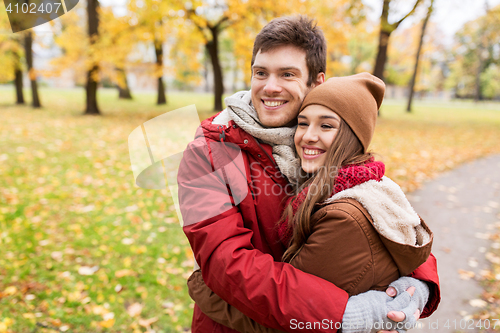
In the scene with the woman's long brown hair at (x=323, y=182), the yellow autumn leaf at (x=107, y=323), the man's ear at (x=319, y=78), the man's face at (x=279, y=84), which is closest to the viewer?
the woman's long brown hair at (x=323, y=182)

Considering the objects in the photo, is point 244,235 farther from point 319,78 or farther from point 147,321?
point 147,321

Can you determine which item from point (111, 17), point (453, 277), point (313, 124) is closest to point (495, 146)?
point (453, 277)

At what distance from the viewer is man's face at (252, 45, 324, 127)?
168cm

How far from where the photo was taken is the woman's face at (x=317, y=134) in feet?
5.21

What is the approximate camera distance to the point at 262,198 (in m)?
1.61

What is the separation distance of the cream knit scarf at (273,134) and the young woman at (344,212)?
0.22 feet

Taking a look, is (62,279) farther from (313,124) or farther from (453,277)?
(453,277)

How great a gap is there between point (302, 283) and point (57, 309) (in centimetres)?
339

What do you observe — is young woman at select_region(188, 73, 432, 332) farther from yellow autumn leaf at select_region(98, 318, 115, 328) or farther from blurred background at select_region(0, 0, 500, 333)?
yellow autumn leaf at select_region(98, 318, 115, 328)

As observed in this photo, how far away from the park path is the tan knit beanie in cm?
293

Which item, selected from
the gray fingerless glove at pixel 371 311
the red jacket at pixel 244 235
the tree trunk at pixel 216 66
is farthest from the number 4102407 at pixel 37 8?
the tree trunk at pixel 216 66

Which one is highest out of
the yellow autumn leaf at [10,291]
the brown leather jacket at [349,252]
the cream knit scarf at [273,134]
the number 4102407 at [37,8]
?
the number 4102407 at [37,8]

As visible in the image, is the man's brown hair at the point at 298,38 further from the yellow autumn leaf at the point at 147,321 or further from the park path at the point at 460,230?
the park path at the point at 460,230

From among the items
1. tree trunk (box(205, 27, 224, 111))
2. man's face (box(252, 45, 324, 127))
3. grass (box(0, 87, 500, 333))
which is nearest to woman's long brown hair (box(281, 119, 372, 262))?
man's face (box(252, 45, 324, 127))
